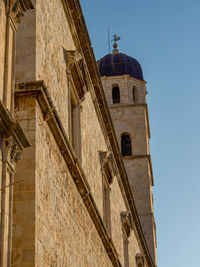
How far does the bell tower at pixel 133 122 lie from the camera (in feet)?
117

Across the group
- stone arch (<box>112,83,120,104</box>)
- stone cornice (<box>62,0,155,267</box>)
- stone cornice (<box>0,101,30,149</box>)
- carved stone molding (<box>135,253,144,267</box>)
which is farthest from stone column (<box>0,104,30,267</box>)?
stone arch (<box>112,83,120,104</box>)

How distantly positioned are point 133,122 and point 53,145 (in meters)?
27.1

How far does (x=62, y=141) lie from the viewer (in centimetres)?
1106

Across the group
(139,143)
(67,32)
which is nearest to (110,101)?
(139,143)

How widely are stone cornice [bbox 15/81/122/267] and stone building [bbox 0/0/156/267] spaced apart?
17 millimetres

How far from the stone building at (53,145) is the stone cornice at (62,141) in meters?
0.02

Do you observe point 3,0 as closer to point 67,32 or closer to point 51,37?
point 51,37

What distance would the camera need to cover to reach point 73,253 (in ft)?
37.3

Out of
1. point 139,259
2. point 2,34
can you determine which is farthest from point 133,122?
point 2,34

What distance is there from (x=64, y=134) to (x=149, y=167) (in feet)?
86.6

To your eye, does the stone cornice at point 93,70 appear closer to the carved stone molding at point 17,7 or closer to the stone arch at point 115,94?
the carved stone molding at point 17,7

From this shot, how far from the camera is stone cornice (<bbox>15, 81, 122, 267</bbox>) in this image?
990 centimetres

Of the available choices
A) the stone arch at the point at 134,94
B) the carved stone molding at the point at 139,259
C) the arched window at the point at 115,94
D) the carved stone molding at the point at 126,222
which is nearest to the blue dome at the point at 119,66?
the stone arch at the point at 134,94

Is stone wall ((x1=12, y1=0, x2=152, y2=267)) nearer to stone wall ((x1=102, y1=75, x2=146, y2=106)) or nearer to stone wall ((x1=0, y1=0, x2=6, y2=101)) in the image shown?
stone wall ((x1=0, y1=0, x2=6, y2=101))
